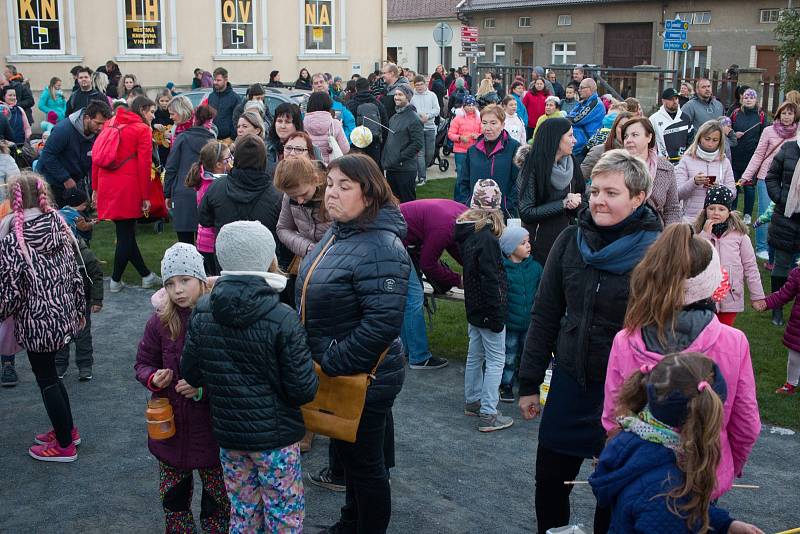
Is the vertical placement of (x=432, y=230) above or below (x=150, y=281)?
above

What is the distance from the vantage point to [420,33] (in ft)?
181

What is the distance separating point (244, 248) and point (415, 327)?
3.57 meters

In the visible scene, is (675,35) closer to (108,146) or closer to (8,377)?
(108,146)

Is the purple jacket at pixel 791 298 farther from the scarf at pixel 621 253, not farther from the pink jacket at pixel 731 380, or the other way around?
the pink jacket at pixel 731 380

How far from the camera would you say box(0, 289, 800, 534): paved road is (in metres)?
4.93

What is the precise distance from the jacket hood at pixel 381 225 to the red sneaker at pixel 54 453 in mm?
2594

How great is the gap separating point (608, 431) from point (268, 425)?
4.60 ft

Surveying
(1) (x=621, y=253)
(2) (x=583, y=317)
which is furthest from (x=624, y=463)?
(1) (x=621, y=253)

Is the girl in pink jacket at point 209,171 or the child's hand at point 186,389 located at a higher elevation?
the girl in pink jacket at point 209,171

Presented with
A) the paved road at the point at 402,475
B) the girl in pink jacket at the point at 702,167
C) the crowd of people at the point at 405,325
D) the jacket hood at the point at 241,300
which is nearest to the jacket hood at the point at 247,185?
the crowd of people at the point at 405,325

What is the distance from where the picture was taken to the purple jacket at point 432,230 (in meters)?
6.46

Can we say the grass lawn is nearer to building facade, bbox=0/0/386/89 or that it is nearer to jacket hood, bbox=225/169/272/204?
jacket hood, bbox=225/169/272/204

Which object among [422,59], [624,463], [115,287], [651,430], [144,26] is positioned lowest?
[115,287]

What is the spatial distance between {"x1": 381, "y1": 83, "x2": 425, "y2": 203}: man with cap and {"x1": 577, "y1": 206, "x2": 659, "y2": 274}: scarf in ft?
26.8
